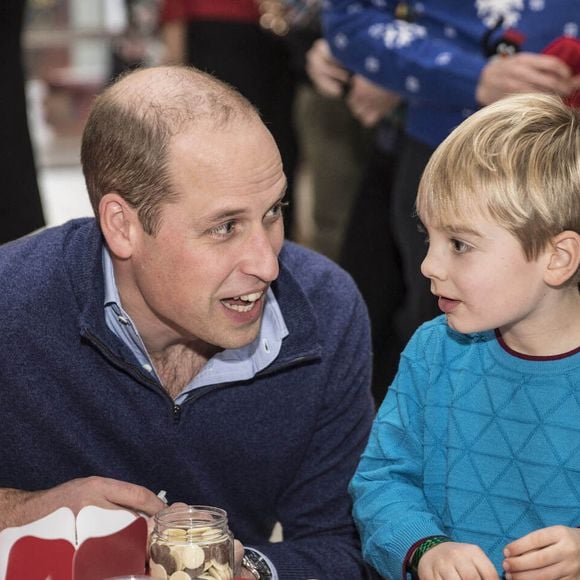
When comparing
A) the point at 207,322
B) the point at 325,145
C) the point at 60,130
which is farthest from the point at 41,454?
the point at 60,130

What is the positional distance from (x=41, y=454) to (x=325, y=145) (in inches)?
95.9

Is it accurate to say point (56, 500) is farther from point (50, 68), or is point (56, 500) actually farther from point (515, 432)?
point (50, 68)

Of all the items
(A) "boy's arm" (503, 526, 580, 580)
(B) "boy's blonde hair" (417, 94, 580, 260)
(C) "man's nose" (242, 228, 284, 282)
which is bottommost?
(A) "boy's arm" (503, 526, 580, 580)

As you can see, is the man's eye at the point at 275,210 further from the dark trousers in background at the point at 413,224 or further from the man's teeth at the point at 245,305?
the dark trousers in background at the point at 413,224

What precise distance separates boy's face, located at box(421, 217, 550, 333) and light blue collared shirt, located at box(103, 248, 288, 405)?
0.45 m

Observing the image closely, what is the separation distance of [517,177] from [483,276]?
14cm

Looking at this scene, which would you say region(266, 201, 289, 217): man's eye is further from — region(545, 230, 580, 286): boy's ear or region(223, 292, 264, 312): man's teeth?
region(545, 230, 580, 286): boy's ear

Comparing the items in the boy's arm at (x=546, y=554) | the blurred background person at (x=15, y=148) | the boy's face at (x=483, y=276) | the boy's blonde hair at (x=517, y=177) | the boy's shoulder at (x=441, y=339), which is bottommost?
the blurred background person at (x=15, y=148)

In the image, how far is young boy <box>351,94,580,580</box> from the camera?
5.03ft

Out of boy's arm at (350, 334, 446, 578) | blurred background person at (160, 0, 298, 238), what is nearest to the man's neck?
boy's arm at (350, 334, 446, 578)

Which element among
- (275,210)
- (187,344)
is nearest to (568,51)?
(275,210)

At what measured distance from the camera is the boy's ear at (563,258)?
1545 millimetres

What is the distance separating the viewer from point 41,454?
1974mm

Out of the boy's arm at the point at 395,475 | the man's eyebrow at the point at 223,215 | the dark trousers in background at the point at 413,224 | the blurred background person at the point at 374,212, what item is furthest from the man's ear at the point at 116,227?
the blurred background person at the point at 374,212
